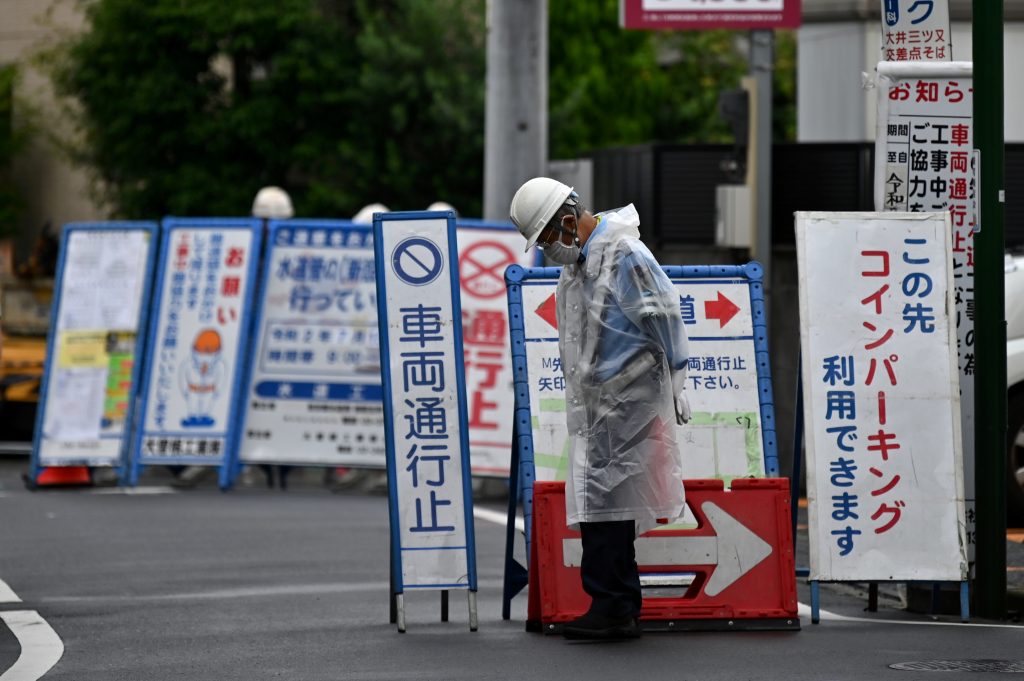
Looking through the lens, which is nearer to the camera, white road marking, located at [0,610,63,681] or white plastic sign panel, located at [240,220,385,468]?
white road marking, located at [0,610,63,681]

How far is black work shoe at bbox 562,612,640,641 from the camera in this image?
789 centimetres

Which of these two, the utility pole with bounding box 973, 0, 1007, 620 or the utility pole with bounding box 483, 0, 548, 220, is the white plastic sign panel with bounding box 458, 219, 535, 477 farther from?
the utility pole with bounding box 973, 0, 1007, 620

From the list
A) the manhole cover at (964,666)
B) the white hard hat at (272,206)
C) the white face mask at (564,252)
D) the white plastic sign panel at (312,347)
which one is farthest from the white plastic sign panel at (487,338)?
the white hard hat at (272,206)

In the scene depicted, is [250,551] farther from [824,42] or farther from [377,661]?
[824,42]

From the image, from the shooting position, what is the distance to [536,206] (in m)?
7.84

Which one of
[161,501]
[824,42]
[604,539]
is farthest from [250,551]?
[824,42]

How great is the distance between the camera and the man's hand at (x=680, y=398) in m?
7.84

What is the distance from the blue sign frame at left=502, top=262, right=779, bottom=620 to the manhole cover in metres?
1.42

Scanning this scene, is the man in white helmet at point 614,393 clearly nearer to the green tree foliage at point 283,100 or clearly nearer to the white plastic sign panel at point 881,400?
the white plastic sign panel at point 881,400

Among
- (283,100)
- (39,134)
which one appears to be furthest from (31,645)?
(39,134)

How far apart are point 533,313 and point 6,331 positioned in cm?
1548

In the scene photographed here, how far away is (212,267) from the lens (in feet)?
53.4

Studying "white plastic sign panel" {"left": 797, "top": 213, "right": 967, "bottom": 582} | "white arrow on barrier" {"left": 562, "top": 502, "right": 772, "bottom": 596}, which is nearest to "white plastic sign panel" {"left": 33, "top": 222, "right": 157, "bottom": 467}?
"white arrow on barrier" {"left": 562, "top": 502, "right": 772, "bottom": 596}

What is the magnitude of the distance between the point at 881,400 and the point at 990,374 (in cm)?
55
